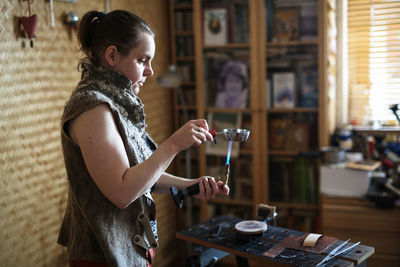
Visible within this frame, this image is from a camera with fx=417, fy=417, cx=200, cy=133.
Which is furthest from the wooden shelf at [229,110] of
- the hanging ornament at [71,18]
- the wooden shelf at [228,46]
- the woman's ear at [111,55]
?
the woman's ear at [111,55]

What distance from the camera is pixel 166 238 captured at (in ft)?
10.7

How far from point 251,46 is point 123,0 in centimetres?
91

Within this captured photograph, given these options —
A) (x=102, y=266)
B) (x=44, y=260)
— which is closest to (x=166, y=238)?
(x=44, y=260)

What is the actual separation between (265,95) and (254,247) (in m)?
1.55

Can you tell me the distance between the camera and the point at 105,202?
3.99 feet

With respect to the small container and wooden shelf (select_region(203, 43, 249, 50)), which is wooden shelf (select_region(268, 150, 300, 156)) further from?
wooden shelf (select_region(203, 43, 249, 50))

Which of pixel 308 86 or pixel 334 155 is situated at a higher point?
pixel 308 86

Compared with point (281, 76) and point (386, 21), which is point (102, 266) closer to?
point (281, 76)

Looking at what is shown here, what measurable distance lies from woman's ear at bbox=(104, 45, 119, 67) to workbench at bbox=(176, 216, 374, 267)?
796 mm

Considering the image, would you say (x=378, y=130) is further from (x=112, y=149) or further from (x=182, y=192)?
(x=112, y=149)

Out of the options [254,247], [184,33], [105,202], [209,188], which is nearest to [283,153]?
[184,33]

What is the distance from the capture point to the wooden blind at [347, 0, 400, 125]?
2844mm

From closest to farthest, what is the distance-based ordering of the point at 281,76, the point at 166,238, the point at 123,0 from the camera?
the point at 123,0
the point at 281,76
the point at 166,238

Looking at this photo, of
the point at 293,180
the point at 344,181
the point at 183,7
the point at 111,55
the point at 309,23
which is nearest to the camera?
the point at 111,55
